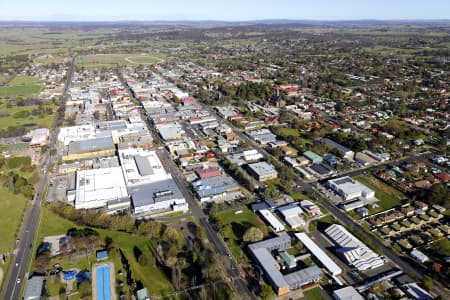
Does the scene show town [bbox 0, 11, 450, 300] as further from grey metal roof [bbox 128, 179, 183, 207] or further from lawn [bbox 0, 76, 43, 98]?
lawn [bbox 0, 76, 43, 98]

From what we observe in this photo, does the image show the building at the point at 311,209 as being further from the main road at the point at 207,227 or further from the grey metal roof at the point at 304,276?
the main road at the point at 207,227

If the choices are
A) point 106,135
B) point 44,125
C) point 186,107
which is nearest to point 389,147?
point 186,107

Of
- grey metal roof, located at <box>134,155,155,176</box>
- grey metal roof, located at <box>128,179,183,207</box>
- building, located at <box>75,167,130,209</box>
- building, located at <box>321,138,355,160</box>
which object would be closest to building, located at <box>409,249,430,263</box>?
building, located at <box>321,138,355,160</box>

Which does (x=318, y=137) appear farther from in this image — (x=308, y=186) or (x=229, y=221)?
(x=229, y=221)

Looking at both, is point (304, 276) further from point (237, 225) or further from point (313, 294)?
point (237, 225)

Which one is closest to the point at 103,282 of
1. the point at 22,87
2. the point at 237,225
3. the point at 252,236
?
the point at 252,236

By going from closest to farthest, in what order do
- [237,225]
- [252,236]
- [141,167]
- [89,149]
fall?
[252,236] < [237,225] < [141,167] < [89,149]
